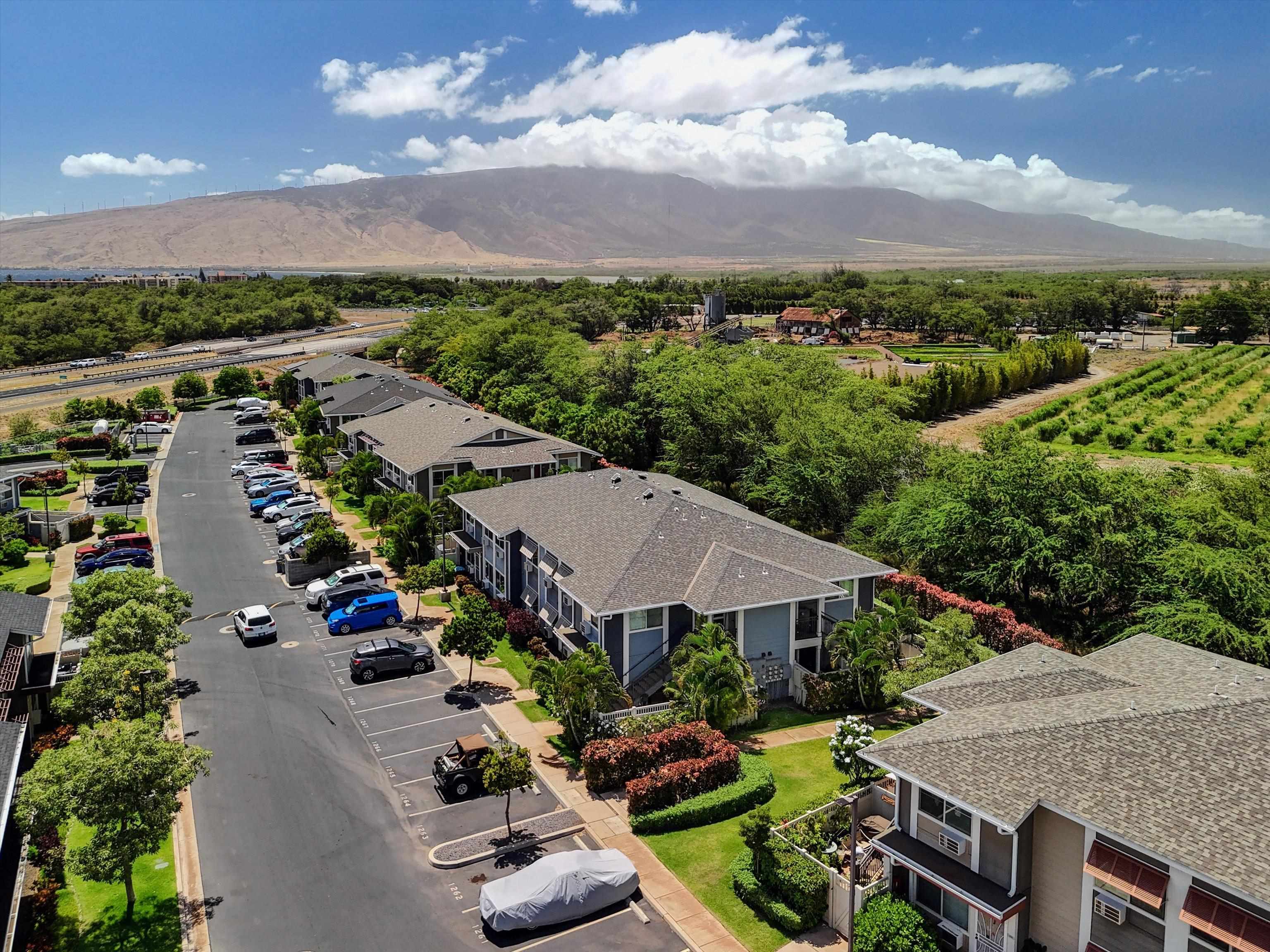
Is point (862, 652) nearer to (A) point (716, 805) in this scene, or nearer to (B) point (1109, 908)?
(A) point (716, 805)

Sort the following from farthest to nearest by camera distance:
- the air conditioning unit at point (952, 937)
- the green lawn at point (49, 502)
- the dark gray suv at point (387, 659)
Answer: the green lawn at point (49, 502), the dark gray suv at point (387, 659), the air conditioning unit at point (952, 937)

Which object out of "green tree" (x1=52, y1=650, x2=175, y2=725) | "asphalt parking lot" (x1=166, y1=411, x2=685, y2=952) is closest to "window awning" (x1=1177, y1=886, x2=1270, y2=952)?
"asphalt parking lot" (x1=166, y1=411, x2=685, y2=952)

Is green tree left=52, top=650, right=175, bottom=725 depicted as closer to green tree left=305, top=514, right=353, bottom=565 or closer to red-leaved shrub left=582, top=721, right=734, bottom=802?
red-leaved shrub left=582, top=721, right=734, bottom=802

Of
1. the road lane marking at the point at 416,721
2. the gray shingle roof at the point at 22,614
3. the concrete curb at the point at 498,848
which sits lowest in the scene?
the concrete curb at the point at 498,848

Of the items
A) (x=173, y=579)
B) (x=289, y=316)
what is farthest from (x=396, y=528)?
(x=289, y=316)

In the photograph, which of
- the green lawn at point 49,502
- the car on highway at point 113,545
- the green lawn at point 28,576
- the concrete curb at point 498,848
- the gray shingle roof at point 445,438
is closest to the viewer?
the concrete curb at point 498,848

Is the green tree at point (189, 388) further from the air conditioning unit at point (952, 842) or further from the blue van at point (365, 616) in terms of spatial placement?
the air conditioning unit at point (952, 842)

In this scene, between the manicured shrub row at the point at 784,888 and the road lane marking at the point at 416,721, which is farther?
the road lane marking at the point at 416,721

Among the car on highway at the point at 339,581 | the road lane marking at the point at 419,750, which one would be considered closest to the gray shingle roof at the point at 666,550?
the car on highway at the point at 339,581

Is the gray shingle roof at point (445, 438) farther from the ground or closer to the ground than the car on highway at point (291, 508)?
farther from the ground
